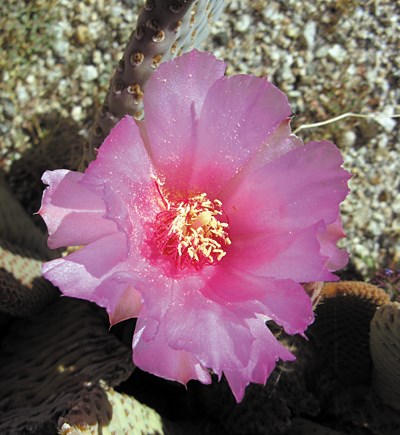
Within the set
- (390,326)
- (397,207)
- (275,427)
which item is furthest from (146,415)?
(397,207)

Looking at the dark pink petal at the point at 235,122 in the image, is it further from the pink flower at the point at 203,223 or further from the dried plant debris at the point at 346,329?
the dried plant debris at the point at 346,329

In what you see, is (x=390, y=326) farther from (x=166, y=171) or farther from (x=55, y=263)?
(x=55, y=263)

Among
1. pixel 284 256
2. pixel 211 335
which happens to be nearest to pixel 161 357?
pixel 211 335

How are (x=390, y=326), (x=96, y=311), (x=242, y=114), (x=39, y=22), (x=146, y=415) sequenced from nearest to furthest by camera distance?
(x=242, y=114) < (x=390, y=326) < (x=146, y=415) < (x=96, y=311) < (x=39, y=22)

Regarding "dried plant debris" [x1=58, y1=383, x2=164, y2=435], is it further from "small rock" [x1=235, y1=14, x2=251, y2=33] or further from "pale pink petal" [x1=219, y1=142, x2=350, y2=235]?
"small rock" [x1=235, y1=14, x2=251, y2=33]

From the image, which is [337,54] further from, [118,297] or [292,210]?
[118,297]

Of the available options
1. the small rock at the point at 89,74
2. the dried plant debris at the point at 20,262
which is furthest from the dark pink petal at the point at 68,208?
the small rock at the point at 89,74

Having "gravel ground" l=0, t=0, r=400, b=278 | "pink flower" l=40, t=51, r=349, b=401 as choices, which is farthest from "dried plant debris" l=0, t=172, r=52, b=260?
"pink flower" l=40, t=51, r=349, b=401
